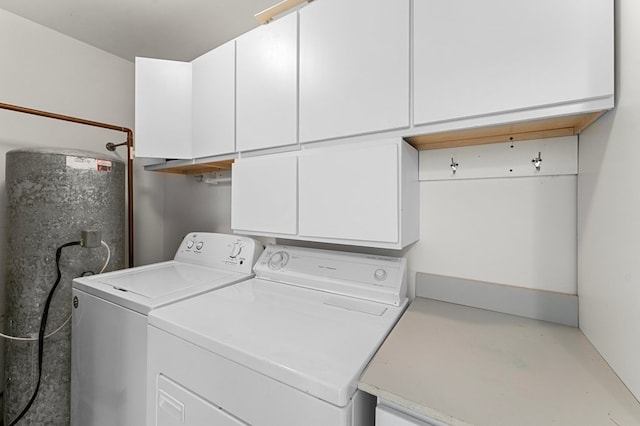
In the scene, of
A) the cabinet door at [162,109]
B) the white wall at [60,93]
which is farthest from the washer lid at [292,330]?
the white wall at [60,93]

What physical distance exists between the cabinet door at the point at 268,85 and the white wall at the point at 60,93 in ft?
4.45

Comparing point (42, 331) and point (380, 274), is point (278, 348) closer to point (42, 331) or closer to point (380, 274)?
point (380, 274)

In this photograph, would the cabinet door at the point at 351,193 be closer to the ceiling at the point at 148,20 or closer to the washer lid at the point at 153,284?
the washer lid at the point at 153,284

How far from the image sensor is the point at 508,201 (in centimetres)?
112

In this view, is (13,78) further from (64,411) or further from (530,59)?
(530,59)

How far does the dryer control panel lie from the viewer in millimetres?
1593

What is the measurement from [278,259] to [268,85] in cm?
90

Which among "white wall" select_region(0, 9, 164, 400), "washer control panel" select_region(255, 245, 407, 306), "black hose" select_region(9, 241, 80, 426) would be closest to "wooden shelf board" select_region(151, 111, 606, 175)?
"washer control panel" select_region(255, 245, 407, 306)

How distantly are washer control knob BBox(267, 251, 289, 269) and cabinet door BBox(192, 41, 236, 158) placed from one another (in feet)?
2.05

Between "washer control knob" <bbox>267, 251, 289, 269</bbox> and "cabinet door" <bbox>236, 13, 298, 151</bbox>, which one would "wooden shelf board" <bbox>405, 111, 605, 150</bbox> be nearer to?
"cabinet door" <bbox>236, 13, 298, 151</bbox>

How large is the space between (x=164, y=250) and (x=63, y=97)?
1.31 m

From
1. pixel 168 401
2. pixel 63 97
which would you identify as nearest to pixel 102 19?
pixel 63 97

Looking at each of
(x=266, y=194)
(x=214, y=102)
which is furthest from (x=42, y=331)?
(x=214, y=102)

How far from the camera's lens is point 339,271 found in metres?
1.33
